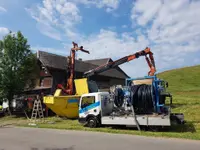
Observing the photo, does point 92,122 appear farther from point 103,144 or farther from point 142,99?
point 103,144

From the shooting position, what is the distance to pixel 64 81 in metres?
29.2

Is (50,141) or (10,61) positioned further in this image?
(10,61)

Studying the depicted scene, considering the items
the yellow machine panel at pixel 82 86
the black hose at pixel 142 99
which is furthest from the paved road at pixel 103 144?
the yellow machine panel at pixel 82 86

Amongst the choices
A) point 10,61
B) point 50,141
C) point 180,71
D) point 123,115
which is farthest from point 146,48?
point 180,71

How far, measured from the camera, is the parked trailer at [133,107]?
11992mm

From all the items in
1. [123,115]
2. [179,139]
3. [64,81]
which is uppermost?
[64,81]

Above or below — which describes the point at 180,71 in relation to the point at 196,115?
above

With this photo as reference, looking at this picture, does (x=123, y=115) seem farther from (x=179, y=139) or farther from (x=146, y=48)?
(x=146, y=48)

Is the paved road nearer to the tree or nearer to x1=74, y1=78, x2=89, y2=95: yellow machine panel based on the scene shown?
x1=74, y1=78, x2=89, y2=95: yellow machine panel

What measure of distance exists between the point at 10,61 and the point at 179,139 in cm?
1941

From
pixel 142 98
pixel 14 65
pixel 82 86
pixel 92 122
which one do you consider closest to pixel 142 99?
pixel 142 98

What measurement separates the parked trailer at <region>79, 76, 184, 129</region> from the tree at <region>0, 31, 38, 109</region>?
1190 centimetres

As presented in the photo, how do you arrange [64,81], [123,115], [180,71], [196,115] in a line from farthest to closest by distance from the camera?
1. [180,71]
2. [64,81]
3. [196,115]
4. [123,115]

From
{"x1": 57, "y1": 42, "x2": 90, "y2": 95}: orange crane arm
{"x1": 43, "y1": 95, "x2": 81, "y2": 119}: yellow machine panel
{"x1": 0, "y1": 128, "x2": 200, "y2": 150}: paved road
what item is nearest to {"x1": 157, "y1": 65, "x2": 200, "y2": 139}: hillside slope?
{"x1": 0, "y1": 128, "x2": 200, "y2": 150}: paved road
